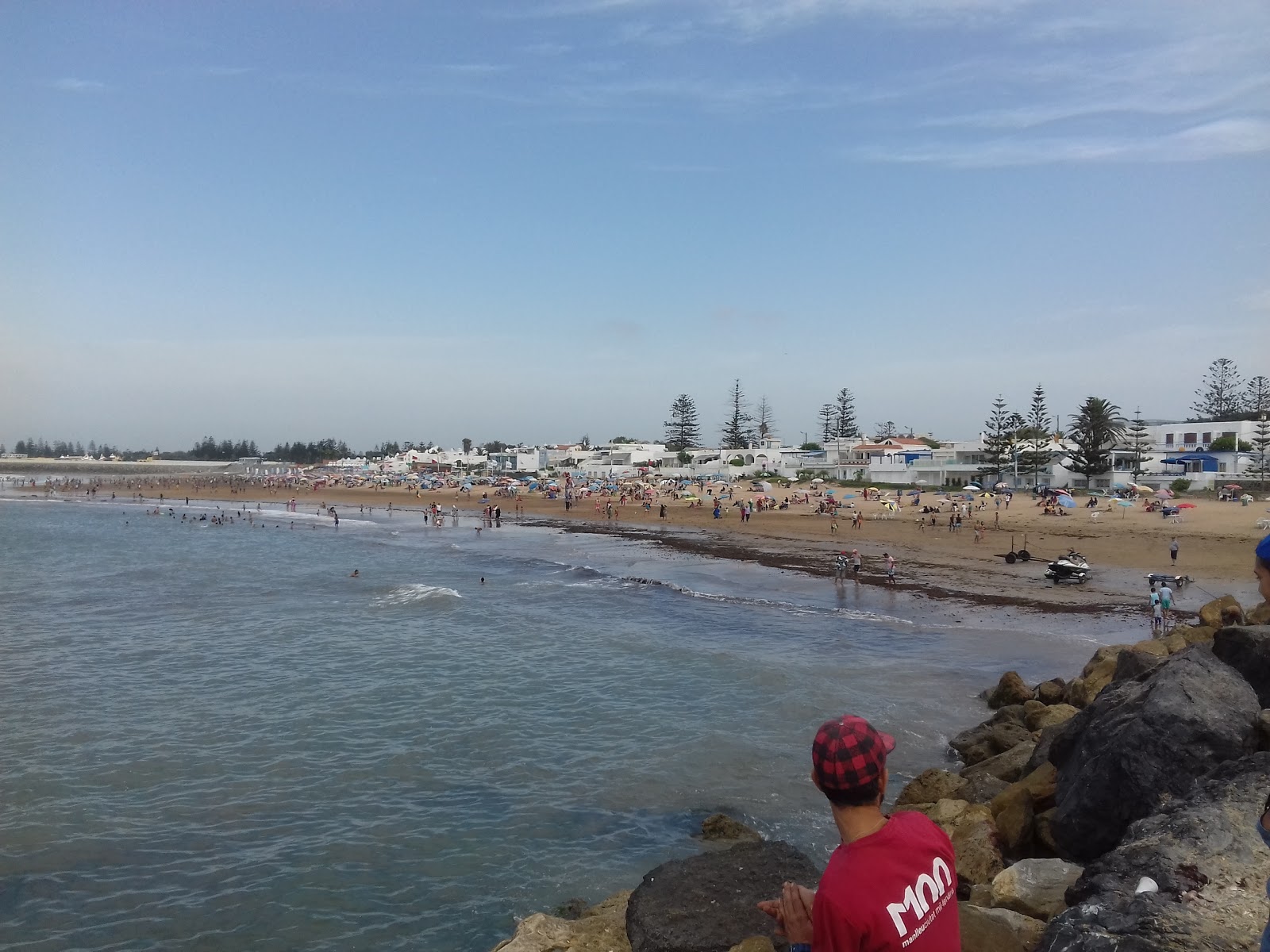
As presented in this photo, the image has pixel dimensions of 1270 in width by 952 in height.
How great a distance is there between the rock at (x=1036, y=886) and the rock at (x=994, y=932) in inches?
22.0

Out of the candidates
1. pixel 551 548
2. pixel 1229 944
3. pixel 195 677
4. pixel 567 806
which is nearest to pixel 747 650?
pixel 567 806

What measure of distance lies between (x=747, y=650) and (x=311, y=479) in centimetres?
10829

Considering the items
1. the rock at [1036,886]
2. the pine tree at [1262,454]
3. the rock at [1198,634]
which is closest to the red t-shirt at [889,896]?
the rock at [1036,886]

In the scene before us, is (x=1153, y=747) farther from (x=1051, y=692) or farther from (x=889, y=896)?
(x=1051, y=692)

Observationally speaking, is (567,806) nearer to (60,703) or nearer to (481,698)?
(481,698)

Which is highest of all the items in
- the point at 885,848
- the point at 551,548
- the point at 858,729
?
the point at 858,729

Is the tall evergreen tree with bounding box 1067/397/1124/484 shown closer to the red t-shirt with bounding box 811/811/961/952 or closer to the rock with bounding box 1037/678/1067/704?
the rock with bounding box 1037/678/1067/704

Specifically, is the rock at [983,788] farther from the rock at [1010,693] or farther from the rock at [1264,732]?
the rock at [1010,693]

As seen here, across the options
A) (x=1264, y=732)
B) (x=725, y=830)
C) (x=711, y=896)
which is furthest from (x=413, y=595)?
(x=1264, y=732)

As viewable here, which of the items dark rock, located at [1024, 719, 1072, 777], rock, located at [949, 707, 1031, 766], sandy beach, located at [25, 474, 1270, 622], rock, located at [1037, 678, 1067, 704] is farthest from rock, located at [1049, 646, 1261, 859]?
sandy beach, located at [25, 474, 1270, 622]

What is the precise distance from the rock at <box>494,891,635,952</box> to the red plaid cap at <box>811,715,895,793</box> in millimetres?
4378

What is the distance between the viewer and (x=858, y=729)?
246 cm

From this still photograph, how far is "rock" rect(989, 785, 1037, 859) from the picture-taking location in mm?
7059

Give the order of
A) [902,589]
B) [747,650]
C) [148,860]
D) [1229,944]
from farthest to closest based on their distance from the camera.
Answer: [902,589]
[747,650]
[148,860]
[1229,944]
